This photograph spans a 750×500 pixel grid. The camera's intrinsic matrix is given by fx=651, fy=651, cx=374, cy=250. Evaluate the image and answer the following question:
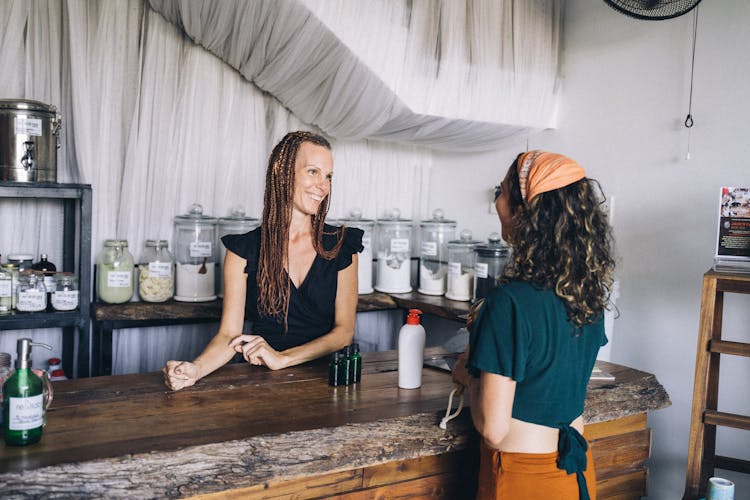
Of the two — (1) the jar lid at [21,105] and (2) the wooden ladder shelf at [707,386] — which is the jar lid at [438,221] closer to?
(2) the wooden ladder shelf at [707,386]

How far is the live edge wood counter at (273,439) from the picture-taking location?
4.11ft

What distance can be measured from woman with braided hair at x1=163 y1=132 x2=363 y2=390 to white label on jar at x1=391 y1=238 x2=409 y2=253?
1.02 metres

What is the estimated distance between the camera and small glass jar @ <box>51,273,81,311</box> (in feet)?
8.41

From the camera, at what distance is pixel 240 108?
3.25m

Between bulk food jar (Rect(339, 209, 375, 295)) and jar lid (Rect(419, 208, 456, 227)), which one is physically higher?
jar lid (Rect(419, 208, 456, 227))

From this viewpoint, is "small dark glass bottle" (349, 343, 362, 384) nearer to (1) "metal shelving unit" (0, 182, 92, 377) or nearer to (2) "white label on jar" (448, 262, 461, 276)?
(1) "metal shelving unit" (0, 182, 92, 377)

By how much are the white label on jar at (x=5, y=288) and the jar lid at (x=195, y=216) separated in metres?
0.79

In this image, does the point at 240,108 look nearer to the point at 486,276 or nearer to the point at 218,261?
the point at 218,261

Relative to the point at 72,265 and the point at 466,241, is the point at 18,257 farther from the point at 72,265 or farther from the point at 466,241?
the point at 466,241

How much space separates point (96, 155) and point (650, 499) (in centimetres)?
276

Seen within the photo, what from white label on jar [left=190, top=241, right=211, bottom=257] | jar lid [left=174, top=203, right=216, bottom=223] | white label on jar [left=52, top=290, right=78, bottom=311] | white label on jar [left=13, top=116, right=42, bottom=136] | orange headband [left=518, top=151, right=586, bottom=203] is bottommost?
white label on jar [left=52, top=290, right=78, bottom=311]

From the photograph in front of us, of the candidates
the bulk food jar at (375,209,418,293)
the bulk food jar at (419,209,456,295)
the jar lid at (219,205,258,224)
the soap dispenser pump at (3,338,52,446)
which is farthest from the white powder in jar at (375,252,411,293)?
the soap dispenser pump at (3,338,52,446)

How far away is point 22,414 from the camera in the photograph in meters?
1.27

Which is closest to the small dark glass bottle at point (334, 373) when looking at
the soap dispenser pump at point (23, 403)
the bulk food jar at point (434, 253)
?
the soap dispenser pump at point (23, 403)
